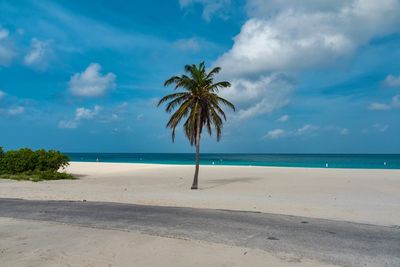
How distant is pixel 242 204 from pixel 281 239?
6.37m

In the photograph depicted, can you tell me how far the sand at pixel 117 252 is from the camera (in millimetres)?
6500

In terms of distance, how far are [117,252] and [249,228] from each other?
3847mm

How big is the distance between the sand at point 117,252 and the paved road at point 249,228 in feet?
1.88

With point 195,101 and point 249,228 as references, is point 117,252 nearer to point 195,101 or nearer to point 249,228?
point 249,228

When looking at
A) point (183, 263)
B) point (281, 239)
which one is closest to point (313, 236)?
point (281, 239)

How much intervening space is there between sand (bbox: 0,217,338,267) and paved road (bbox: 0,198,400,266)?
0.57m

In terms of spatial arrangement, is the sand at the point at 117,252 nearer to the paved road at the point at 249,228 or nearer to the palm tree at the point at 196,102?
the paved road at the point at 249,228

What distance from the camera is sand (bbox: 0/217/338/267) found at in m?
6.50

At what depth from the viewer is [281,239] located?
27.0ft

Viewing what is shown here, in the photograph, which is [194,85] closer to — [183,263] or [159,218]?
[159,218]

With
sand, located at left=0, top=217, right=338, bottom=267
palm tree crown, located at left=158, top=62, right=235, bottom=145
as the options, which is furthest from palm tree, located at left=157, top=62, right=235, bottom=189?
sand, located at left=0, top=217, right=338, bottom=267

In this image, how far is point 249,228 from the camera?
30.9 feet

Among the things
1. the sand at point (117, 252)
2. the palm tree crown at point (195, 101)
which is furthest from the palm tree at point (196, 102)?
the sand at point (117, 252)

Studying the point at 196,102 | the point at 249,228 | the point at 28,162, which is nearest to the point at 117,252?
the point at 249,228
